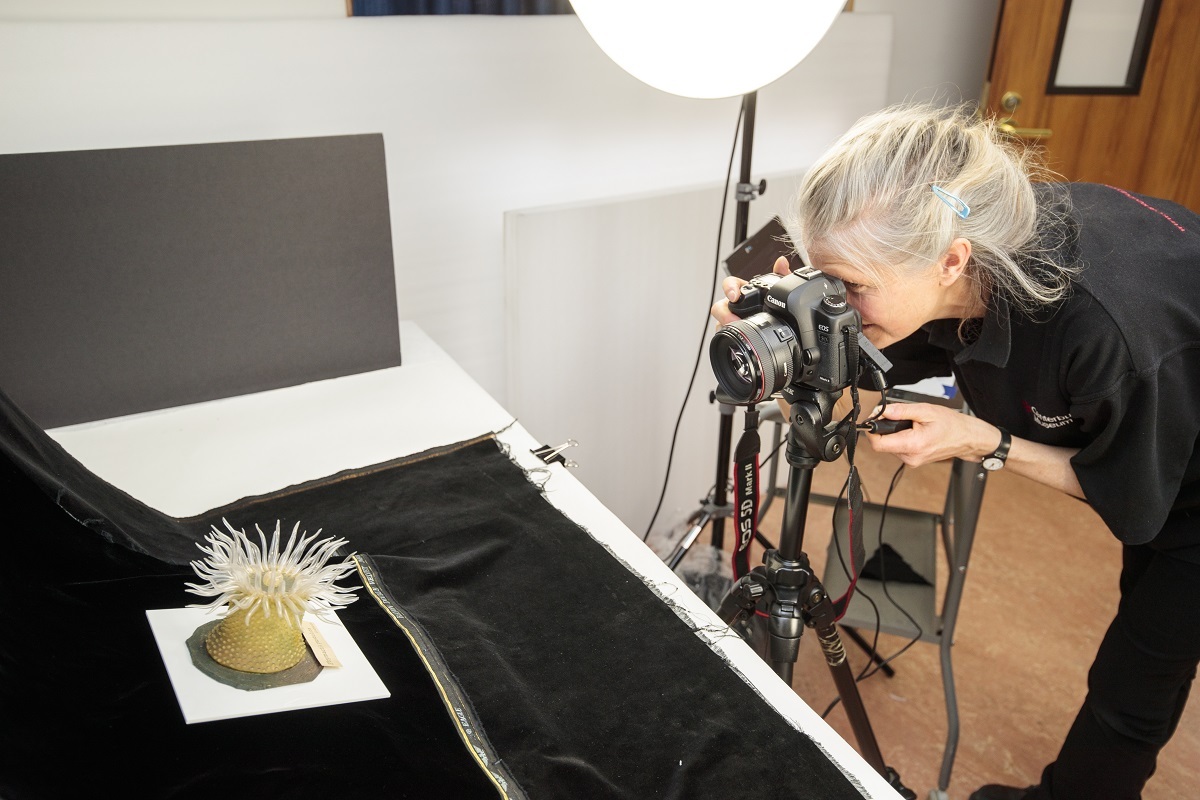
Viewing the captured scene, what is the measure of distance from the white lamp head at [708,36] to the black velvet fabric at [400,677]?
0.61 m

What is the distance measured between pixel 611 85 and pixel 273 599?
1.39 meters

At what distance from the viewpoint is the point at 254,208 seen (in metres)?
1.31

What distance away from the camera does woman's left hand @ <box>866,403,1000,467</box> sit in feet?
3.59

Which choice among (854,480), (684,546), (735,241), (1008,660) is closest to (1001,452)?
(854,480)

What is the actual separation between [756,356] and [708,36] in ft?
1.47

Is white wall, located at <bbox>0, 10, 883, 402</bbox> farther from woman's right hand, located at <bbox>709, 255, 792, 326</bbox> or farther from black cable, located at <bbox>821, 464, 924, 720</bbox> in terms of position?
black cable, located at <bbox>821, 464, 924, 720</bbox>

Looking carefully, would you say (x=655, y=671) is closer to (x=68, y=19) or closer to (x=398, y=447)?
(x=398, y=447)

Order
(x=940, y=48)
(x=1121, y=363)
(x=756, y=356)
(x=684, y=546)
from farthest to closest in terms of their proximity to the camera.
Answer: (x=940, y=48) → (x=684, y=546) → (x=1121, y=363) → (x=756, y=356)

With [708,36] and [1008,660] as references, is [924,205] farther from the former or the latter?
[1008,660]

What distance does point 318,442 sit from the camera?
50.4 inches

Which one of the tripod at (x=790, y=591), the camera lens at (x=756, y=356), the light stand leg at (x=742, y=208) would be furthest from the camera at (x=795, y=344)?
the light stand leg at (x=742, y=208)

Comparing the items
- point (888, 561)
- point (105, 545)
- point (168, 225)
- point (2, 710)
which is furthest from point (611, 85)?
point (2, 710)

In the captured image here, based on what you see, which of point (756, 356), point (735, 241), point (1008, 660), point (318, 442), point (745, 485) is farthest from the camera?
point (1008, 660)

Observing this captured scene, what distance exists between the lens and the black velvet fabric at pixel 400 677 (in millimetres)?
723
